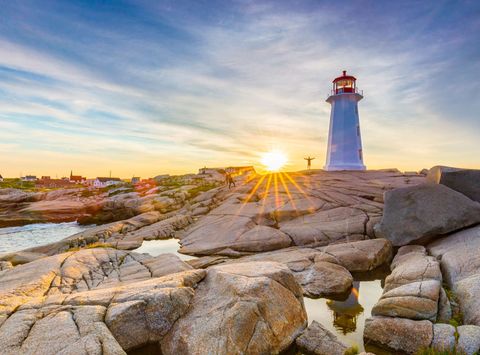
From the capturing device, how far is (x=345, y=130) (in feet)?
133

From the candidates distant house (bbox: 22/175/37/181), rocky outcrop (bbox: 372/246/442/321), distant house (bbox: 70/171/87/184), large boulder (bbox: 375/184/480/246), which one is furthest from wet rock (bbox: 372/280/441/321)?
distant house (bbox: 22/175/37/181)

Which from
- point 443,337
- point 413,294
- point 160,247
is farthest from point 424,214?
point 160,247

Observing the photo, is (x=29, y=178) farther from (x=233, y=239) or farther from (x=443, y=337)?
(x=443, y=337)

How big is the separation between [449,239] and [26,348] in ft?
57.7

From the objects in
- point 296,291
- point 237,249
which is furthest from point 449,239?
point 237,249

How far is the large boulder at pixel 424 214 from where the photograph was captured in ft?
51.6

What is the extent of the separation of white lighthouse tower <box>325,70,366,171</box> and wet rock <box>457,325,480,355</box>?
3271 cm

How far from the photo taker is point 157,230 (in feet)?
87.6

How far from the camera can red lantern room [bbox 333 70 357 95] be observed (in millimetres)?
41312

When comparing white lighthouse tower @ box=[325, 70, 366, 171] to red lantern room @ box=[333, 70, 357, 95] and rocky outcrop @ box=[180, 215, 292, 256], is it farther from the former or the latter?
rocky outcrop @ box=[180, 215, 292, 256]

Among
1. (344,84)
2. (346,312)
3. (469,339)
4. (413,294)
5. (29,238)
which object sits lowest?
(29,238)

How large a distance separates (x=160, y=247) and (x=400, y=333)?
57.1 feet

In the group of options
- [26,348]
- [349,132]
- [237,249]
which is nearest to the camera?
[26,348]

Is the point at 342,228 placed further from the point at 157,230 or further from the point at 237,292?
the point at 157,230
